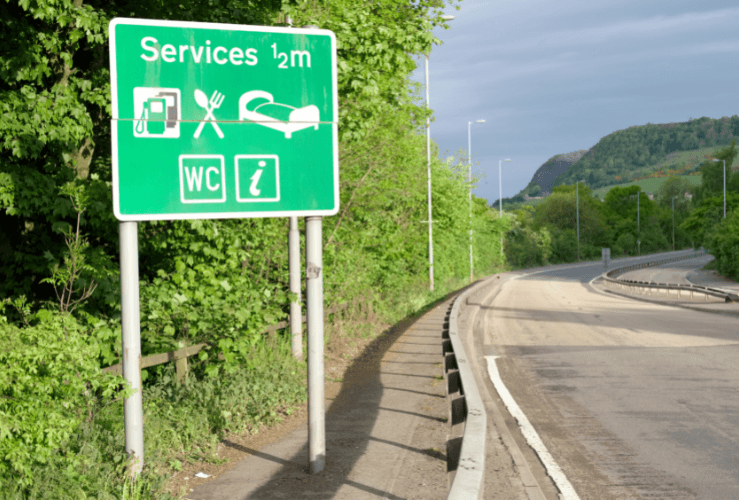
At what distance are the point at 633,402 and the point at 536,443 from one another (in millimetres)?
2475

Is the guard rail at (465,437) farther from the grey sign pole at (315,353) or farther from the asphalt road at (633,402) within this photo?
the grey sign pole at (315,353)

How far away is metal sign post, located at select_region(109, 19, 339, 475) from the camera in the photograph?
→ 530 cm

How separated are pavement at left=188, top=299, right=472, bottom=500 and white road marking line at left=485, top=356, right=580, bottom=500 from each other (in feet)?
2.97

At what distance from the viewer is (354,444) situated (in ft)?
22.0

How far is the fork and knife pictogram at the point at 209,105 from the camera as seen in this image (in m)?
5.50

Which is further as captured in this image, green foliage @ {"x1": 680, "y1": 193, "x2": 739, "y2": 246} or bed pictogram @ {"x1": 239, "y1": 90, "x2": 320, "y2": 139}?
green foliage @ {"x1": 680, "y1": 193, "x2": 739, "y2": 246}

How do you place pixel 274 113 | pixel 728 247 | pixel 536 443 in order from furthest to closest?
pixel 728 247 → pixel 536 443 → pixel 274 113

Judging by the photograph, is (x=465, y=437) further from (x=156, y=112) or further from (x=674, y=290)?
(x=674, y=290)

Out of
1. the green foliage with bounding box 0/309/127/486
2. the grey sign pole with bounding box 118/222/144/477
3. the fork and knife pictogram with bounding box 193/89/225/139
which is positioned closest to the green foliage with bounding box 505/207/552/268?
the fork and knife pictogram with bounding box 193/89/225/139

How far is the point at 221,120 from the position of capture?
219 inches

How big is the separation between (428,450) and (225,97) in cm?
391

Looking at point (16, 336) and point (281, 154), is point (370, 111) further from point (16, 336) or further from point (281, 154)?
point (16, 336)

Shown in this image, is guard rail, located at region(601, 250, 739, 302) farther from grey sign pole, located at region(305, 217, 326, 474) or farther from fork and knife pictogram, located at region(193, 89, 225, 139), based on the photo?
fork and knife pictogram, located at region(193, 89, 225, 139)

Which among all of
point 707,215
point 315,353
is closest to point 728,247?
point 707,215
